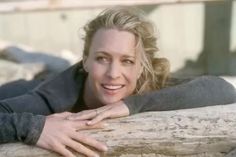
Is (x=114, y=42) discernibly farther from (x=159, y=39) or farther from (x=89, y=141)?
(x=159, y=39)

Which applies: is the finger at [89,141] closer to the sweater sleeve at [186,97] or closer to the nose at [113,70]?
the sweater sleeve at [186,97]

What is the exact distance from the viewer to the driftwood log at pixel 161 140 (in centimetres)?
196

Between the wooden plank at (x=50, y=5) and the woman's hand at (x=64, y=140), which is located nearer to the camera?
the woman's hand at (x=64, y=140)

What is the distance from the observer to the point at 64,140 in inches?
75.4

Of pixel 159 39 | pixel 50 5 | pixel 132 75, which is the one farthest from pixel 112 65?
pixel 159 39

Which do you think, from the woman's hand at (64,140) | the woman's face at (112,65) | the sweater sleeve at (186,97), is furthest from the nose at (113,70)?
the woman's hand at (64,140)

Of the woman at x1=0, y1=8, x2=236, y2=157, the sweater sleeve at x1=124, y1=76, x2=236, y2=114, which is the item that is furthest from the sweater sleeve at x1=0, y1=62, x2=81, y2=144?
the sweater sleeve at x1=124, y1=76, x2=236, y2=114

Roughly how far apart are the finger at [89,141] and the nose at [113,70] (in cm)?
35

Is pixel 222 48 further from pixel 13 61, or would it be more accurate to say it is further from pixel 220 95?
pixel 220 95

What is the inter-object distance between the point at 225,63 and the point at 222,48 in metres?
0.17

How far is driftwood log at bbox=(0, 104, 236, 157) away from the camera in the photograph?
1.96 m

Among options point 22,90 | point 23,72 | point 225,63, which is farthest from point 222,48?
point 22,90

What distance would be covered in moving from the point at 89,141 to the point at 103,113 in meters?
0.14

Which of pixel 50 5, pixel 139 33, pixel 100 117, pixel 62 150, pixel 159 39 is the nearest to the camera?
pixel 62 150
